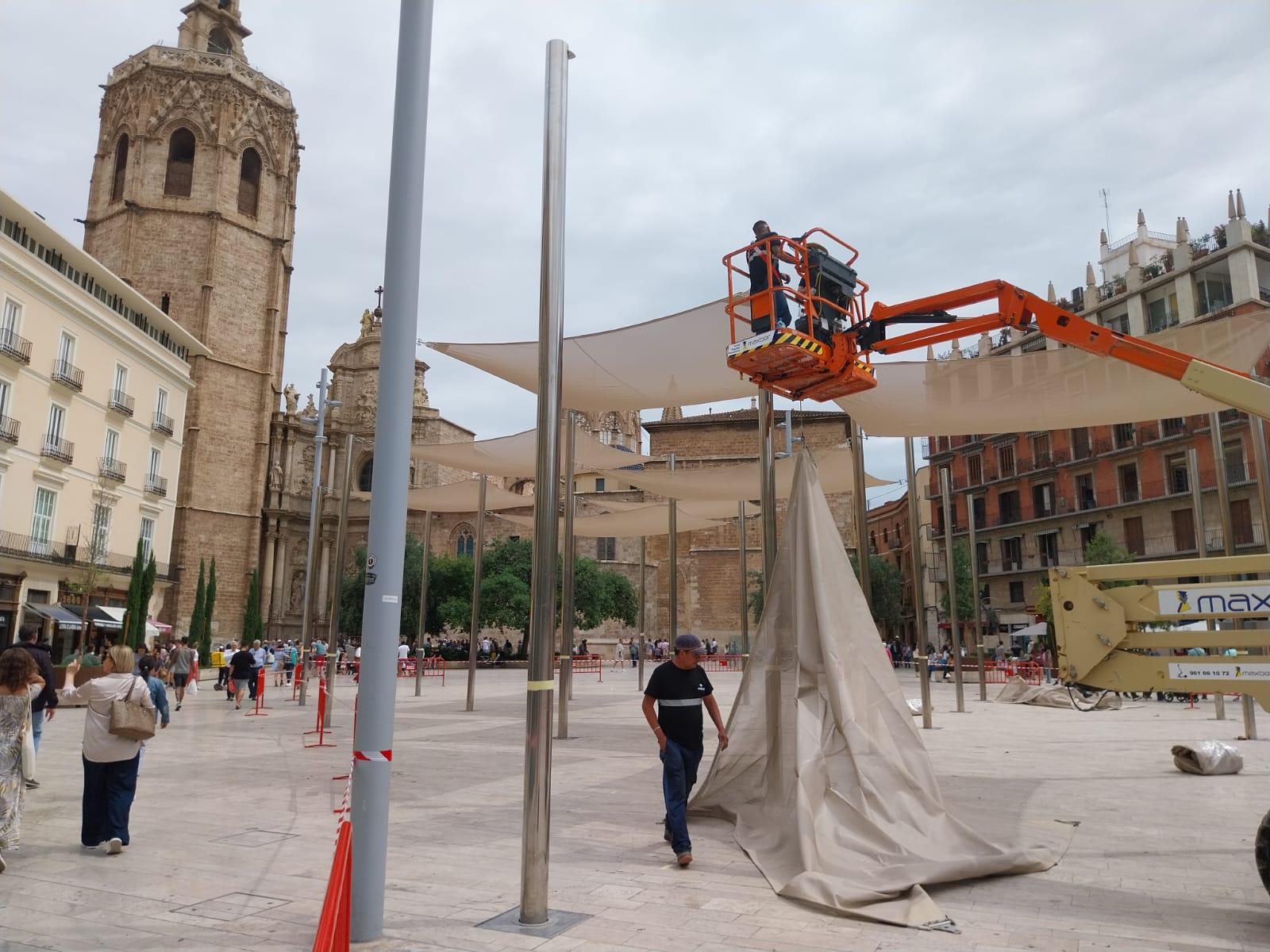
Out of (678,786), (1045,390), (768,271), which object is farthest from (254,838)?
(1045,390)

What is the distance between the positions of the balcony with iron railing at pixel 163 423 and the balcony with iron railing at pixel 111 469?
2.57 metres

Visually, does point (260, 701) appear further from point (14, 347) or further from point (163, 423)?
point (163, 423)

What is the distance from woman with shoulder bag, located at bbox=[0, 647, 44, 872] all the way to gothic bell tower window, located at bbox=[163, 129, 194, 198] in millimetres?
45158

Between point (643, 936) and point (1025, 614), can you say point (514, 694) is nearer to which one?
point (643, 936)

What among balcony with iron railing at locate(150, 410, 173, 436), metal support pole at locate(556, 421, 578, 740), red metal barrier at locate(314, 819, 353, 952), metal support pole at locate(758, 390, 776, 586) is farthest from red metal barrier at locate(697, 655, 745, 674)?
red metal barrier at locate(314, 819, 353, 952)

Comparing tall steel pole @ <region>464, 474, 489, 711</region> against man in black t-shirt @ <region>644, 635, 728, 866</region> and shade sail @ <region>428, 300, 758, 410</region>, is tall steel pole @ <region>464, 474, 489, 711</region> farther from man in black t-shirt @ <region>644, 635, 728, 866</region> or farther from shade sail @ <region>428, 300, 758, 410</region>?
man in black t-shirt @ <region>644, 635, 728, 866</region>

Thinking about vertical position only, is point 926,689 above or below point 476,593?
below

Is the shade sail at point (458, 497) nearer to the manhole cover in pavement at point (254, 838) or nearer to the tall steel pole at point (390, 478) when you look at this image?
the manhole cover in pavement at point (254, 838)

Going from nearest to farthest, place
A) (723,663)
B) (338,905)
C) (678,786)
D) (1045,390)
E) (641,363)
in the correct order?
(338,905) → (678,786) → (1045,390) → (641,363) → (723,663)

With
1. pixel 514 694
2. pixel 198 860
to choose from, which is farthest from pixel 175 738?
pixel 514 694

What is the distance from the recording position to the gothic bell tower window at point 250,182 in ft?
150

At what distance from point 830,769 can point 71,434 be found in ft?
98.5

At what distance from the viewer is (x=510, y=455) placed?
15.4 meters

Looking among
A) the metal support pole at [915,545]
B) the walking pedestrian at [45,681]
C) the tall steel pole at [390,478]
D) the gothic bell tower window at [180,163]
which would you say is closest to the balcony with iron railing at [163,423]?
the gothic bell tower window at [180,163]
